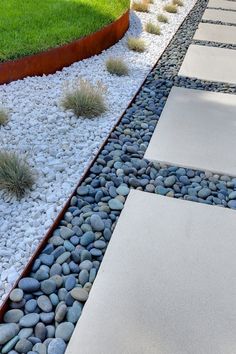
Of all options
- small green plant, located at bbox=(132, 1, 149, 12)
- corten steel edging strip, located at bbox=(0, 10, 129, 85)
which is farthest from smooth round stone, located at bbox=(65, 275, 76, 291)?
small green plant, located at bbox=(132, 1, 149, 12)

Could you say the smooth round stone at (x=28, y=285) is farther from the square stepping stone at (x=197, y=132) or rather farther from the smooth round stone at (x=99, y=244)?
the square stepping stone at (x=197, y=132)

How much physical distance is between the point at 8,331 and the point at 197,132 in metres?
2.00

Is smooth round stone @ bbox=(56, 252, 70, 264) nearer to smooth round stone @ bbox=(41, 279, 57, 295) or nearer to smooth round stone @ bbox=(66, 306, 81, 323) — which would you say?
smooth round stone @ bbox=(41, 279, 57, 295)

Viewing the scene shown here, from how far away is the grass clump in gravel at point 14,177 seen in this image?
2.14m

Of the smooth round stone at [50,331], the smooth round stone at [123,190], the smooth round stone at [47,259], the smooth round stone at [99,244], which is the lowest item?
the smooth round stone at [123,190]

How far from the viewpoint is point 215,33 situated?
5.50 metres

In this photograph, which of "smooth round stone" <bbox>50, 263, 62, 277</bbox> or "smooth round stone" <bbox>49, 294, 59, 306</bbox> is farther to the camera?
"smooth round stone" <bbox>50, 263, 62, 277</bbox>

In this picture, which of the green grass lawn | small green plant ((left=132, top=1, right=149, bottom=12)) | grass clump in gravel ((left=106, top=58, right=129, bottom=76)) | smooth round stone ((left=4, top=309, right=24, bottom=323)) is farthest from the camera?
small green plant ((left=132, top=1, right=149, bottom=12))

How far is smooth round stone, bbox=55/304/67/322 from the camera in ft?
5.13

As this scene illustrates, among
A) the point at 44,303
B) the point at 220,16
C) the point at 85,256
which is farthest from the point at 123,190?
the point at 220,16

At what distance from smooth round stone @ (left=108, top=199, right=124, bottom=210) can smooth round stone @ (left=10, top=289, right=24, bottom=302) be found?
0.70 meters

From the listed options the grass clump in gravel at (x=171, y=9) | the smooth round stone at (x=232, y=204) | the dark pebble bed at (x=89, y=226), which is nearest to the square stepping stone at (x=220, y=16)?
the grass clump in gravel at (x=171, y=9)

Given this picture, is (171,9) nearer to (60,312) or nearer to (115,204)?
(115,204)

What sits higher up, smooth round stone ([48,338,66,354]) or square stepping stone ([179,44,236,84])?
smooth round stone ([48,338,66,354])
